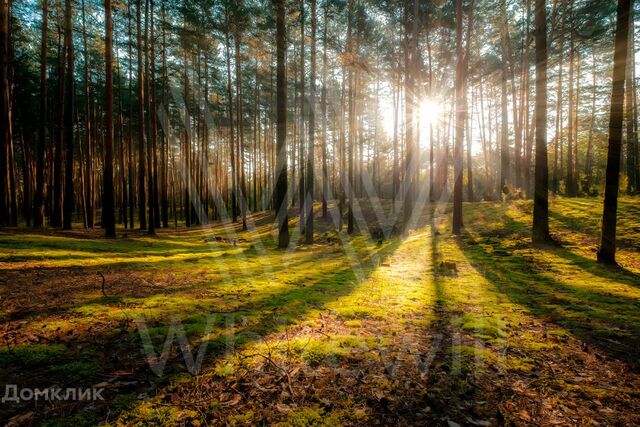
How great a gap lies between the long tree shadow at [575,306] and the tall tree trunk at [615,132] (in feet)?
5.64

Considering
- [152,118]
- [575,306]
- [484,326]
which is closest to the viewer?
[484,326]

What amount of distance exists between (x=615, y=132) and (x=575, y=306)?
211 inches

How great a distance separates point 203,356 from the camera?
316 centimetres

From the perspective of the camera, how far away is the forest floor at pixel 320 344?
7.82ft

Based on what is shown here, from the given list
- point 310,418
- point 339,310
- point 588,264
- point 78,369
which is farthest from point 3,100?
point 588,264

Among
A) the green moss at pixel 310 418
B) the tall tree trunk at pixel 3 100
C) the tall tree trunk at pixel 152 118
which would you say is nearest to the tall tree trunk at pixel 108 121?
the tall tree trunk at pixel 152 118

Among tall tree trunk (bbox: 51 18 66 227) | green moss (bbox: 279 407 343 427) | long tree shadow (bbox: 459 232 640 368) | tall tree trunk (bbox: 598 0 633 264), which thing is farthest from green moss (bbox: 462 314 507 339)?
tall tree trunk (bbox: 51 18 66 227)

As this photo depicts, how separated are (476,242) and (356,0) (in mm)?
15073

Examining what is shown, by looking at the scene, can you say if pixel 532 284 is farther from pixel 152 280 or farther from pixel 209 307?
pixel 152 280

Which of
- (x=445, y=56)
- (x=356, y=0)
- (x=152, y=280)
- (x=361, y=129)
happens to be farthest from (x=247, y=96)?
(x=152, y=280)

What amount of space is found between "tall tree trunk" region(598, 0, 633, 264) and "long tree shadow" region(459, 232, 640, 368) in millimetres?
1719

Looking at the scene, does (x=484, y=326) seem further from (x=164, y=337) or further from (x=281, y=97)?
(x=281, y=97)

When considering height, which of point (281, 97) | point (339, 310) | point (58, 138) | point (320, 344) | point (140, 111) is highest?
point (140, 111)

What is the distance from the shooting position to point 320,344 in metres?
3.56
